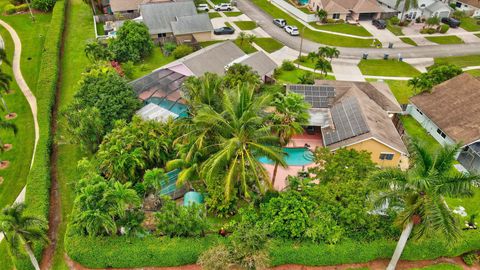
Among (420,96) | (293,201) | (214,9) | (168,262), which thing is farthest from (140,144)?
(214,9)

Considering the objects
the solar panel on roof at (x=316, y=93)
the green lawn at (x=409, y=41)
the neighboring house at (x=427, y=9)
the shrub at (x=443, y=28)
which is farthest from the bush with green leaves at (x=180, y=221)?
→ the neighboring house at (x=427, y=9)

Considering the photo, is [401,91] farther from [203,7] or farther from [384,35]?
[203,7]

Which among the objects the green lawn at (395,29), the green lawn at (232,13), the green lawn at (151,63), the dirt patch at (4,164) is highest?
the green lawn at (232,13)

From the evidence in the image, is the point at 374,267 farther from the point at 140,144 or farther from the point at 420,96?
the point at 420,96

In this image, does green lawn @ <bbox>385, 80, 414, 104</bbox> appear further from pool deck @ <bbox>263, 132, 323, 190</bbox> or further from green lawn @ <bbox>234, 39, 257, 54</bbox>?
green lawn @ <bbox>234, 39, 257, 54</bbox>

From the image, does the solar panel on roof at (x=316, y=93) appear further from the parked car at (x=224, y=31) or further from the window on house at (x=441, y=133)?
the parked car at (x=224, y=31)
